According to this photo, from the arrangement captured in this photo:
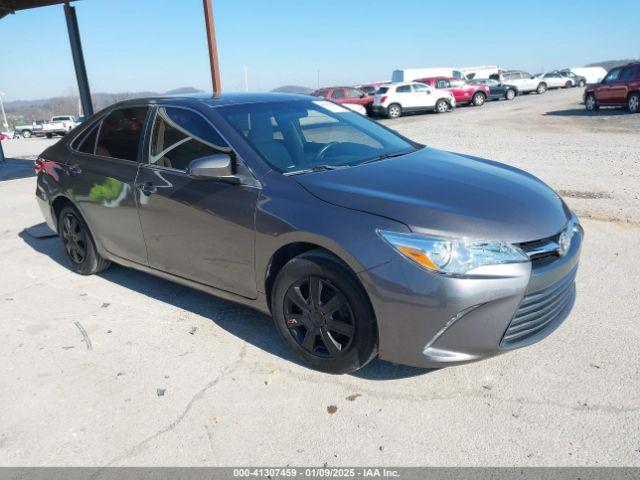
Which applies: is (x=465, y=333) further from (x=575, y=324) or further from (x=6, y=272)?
(x=6, y=272)

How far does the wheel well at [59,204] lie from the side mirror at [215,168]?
86.0 inches

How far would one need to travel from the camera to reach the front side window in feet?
11.7

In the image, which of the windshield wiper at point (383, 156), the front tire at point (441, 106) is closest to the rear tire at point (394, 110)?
the front tire at point (441, 106)

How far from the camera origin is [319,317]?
301 centimetres

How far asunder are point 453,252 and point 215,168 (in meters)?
1.52

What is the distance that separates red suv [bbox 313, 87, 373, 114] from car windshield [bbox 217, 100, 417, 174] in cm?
2190

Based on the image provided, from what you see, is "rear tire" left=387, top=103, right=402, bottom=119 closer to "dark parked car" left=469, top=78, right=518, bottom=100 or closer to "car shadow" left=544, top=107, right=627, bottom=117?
"car shadow" left=544, top=107, right=627, bottom=117

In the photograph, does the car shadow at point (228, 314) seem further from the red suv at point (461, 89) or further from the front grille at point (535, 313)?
the red suv at point (461, 89)

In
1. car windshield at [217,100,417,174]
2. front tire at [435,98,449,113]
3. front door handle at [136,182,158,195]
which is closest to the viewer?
car windshield at [217,100,417,174]

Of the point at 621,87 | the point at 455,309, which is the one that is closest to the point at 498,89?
the point at 621,87

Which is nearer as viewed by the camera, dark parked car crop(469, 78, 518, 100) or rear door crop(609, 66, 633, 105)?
rear door crop(609, 66, 633, 105)

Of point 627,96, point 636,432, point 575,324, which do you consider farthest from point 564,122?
point 636,432

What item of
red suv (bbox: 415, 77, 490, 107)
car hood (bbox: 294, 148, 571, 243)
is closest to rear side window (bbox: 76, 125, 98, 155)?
car hood (bbox: 294, 148, 571, 243)

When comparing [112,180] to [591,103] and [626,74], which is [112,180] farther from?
[591,103]
